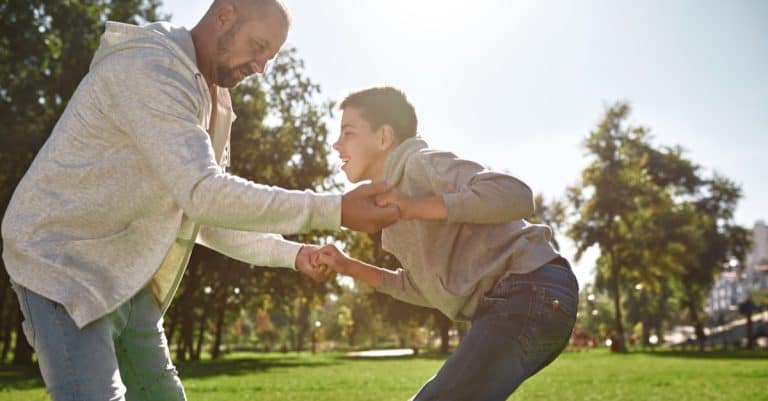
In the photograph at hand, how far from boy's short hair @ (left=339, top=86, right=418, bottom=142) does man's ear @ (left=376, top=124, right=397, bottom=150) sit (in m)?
0.02

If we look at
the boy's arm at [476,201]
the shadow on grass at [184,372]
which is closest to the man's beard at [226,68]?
the boy's arm at [476,201]

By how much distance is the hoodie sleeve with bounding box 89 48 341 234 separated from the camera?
3.00 m

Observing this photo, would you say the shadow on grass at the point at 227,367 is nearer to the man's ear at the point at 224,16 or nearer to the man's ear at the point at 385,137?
the man's ear at the point at 385,137

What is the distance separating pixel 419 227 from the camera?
3.86 m

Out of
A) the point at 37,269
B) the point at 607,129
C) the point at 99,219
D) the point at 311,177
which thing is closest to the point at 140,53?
the point at 99,219

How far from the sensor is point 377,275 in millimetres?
4473

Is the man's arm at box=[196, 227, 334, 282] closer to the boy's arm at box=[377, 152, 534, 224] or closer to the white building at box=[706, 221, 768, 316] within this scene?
the boy's arm at box=[377, 152, 534, 224]

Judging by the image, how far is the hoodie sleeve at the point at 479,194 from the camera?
3570mm

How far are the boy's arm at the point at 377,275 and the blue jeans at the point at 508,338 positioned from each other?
26.5 inches

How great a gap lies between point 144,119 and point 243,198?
51cm

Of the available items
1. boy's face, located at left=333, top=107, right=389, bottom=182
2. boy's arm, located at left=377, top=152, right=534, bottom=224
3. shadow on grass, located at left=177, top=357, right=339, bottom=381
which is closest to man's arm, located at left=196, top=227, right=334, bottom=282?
boy's face, located at left=333, top=107, right=389, bottom=182

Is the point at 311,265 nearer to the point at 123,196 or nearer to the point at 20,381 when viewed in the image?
the point at 123,196

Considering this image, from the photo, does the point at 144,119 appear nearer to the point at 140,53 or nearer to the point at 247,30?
the point at 140,53

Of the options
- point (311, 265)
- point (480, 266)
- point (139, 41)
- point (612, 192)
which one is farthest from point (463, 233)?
point (612, 192)
